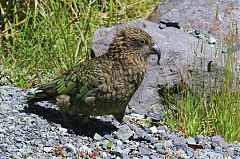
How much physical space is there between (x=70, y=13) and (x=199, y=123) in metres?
3.53

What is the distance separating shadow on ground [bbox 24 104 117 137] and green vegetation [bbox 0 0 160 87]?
3.60 ft

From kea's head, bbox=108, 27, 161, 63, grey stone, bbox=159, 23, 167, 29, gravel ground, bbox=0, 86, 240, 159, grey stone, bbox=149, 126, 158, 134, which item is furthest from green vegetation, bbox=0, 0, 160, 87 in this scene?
kea's head, bbox=108, 27, 161, 63

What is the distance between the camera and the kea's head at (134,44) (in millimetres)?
6320

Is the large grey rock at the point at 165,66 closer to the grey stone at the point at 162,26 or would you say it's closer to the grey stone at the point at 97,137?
the grey stone at the point at 162,26

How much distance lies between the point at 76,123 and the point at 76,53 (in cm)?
175

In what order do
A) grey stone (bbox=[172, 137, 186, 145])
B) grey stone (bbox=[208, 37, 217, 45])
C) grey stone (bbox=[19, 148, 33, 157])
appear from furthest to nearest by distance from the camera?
1. grey stone (bbox=[208, 37, 217, 45])
2. grey stone (bbox=[172, 137, 186, 145])
3. grey stone (bbox=[19, 148, 33, 157])

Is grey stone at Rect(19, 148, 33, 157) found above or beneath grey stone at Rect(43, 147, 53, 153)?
above

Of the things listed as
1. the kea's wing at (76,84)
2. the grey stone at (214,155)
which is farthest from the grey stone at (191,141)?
the kea's wing at (76,84)

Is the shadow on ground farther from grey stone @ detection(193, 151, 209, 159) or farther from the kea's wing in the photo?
grey stone @ detection(193, 151, 209, 159)

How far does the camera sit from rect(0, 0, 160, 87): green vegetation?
8156mm

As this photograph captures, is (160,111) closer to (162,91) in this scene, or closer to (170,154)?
(162,91)

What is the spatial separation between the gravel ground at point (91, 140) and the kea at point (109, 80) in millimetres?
205

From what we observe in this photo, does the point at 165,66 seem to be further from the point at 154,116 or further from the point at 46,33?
the point at 46,33

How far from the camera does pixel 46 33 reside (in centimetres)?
878
